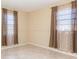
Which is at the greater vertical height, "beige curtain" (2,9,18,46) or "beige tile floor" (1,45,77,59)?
"beige curtain" (2,9,18,46)

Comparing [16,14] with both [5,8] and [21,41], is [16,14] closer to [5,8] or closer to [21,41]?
[5,8]

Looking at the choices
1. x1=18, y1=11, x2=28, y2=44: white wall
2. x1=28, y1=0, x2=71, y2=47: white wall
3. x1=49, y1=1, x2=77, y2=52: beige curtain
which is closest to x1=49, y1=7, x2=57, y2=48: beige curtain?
x1=49, y1=1, x2=77, y2=52: beige curtain

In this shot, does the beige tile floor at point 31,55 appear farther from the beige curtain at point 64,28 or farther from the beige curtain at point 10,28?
the beige curtain at point 10,28

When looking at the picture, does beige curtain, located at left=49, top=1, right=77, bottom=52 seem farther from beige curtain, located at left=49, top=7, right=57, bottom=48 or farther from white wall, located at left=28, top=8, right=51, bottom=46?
white wall, located at left=28, top=8, right=51, bottom=46

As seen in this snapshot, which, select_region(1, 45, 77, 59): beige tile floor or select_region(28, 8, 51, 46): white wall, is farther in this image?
select_region(28, 8, 51, 46): white wall

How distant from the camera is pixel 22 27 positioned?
5453mm

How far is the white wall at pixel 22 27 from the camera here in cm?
529

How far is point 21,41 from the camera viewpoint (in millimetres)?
5352

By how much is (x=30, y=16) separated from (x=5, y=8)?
4.72 ft

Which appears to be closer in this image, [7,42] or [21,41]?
[7,42]

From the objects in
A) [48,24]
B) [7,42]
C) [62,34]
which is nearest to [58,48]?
[62,34]

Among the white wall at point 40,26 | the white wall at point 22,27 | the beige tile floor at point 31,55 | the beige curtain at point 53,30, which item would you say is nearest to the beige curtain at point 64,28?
the beige curtain at point 53,30

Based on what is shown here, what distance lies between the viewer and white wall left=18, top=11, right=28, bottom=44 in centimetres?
529

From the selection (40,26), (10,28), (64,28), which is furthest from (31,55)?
(10,28)
